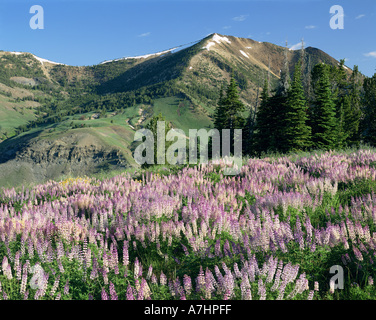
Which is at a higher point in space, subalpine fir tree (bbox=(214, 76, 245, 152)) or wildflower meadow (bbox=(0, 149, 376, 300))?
subalpine fir tree (bbox=(214, 76, 245, 152))

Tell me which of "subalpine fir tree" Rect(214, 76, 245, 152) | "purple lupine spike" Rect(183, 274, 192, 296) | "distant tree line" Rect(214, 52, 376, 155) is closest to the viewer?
"purple lupine spike" Rect(183, 274, 192, 296)

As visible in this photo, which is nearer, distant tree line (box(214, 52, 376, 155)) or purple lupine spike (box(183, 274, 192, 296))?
purple lupine spike (box(183, 274, 192, 296))

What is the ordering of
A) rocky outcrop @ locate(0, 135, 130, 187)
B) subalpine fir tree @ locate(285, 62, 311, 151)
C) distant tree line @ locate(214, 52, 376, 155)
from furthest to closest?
rocky outcrop @ locate(0, 135, 130, 187)
distant tree line @ locate(214, 52, 376, 155)
subalpine fir tree @ locate(285, 62, 311, 151)

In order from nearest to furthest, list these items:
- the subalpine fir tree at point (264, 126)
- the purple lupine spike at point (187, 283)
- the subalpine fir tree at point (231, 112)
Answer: the purple lupine spike at point (187, 283) < the subalpine fir tree at point (264, 126) < the subalpine fir tree at point (231, 112)

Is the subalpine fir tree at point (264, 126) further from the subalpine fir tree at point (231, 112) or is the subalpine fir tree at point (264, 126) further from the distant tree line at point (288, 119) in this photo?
the subalpine fir tree at point (231, 112)

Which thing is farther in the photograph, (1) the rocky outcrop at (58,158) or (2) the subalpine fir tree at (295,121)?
→ (1) the rocky outcrop at (58,158)

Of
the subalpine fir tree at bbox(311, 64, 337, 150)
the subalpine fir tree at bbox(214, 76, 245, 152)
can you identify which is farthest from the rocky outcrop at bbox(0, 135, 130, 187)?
the subalpine fir tree at bbox(311, 64, 337, 150)

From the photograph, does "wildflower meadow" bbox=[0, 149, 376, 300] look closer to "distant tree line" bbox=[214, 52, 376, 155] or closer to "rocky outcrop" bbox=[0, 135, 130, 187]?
"distant tree line" bbox=[214, 52, 376, 155]

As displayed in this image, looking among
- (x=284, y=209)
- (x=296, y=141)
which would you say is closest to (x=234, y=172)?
(x=284, y=209)

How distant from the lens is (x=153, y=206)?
17.1 ft

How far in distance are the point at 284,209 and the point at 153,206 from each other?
2365 millimetres

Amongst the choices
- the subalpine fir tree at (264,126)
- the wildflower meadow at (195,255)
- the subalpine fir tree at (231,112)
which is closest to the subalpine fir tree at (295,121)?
the subalpine fir tree at (264,126)

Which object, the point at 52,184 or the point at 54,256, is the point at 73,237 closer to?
the point at 54,256

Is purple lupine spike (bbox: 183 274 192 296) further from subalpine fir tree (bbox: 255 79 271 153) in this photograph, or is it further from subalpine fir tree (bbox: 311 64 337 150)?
subalpine fir tree (bbox: 311 64 337 150)
